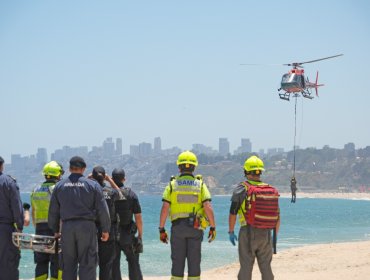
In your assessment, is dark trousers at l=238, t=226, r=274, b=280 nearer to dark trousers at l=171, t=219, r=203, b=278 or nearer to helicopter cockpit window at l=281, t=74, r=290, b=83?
dark trousers at l=171, t=219, r=203, b=278

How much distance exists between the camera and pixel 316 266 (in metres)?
18.6

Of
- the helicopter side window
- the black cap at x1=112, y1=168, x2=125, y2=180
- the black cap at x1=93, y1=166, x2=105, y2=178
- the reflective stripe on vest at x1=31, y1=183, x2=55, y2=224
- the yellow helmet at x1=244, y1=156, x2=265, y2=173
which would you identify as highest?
the helicopter side window

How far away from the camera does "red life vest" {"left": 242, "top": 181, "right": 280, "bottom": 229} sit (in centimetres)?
947

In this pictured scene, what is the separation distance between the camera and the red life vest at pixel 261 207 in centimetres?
947

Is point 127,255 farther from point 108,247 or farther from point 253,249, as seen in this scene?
point 253,249

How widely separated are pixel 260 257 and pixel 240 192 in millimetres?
992

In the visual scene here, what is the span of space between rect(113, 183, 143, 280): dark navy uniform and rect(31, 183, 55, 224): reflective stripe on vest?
3.63 feet

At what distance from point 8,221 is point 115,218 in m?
1.52

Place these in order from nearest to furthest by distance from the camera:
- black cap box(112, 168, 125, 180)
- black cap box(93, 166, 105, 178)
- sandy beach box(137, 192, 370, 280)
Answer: black cap box(93, 166, 105, 178) → black cap box(112, 168, 125, 180) → sandy beach box(137, 192, 370, 280)

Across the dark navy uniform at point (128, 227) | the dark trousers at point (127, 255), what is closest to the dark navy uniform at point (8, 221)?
the dark navy uniform at point (128, 227)

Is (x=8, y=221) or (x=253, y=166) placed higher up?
(x=253, y=166)

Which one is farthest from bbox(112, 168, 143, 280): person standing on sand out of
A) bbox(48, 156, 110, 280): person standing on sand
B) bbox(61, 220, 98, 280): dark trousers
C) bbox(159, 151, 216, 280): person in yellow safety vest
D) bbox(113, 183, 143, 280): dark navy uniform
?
bbox(61, 220, 98, 280): dark trousers

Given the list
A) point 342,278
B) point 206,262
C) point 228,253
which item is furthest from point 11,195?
point 228,253

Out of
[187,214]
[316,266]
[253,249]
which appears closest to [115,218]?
[187,214]
